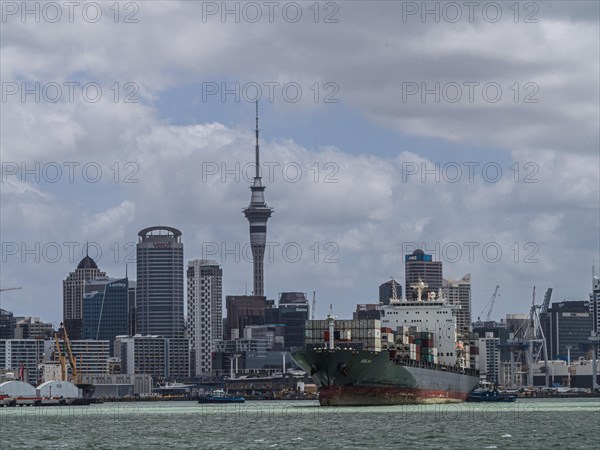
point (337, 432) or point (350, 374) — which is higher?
point (350, 374)

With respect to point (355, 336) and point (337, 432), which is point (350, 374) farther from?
point (337, 432)

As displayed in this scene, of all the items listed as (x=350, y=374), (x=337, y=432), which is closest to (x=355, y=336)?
(x=350, y=374)

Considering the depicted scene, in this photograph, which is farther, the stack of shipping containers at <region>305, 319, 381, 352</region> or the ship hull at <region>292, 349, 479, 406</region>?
the stack of shipping containers at <region>305, 319, 381, 352</region>

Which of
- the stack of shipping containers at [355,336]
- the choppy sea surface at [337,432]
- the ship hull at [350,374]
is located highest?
the stack of shipping containers at [355,336]

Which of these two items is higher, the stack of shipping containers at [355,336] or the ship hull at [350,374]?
the stack of shipping containers at [355,336]

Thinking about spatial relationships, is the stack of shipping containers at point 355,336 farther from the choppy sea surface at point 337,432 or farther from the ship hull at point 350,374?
the choppy sea surface at point 337,432

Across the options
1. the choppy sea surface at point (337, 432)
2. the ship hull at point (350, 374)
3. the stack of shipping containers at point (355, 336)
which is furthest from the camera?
the stack of shipping containers at point (355, 336)

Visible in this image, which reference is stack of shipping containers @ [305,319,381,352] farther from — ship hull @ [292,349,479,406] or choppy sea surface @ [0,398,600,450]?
choppy sea surface @ [0,398,600,450]

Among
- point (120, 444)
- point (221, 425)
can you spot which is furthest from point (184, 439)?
point (221, 425)

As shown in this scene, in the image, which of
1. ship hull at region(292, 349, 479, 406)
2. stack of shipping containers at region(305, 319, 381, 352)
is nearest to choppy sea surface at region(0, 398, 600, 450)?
ship hull at region(292, 349, 479, 406)

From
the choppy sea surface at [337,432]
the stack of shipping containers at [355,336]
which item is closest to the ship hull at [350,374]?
the stack of shipping containers at [355,336]

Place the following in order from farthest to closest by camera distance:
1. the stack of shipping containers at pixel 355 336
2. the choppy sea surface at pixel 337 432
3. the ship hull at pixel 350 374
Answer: the stack of shipping containers at pixel 355 336 < the ship hull at pixel 350 374 < the choppy sea surface at pixel 337 432

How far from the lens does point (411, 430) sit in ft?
442

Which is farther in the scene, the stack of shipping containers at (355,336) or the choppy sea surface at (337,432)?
the stack of shipping containers at (355,336)
